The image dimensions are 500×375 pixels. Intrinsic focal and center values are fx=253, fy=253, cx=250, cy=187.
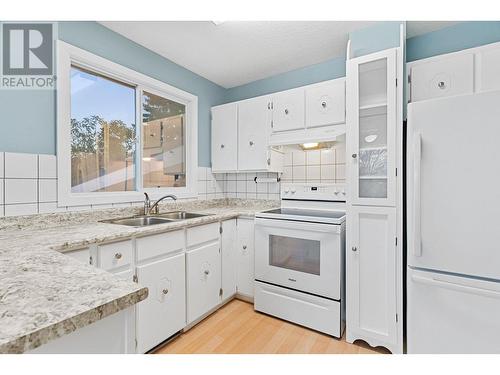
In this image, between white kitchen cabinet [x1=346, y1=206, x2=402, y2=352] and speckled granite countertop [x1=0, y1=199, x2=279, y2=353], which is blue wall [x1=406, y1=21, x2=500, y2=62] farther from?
speckled granite countertop [x1=0, y1=199, x2=279, y2=353]

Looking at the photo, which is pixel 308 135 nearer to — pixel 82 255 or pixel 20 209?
pixel 82 255

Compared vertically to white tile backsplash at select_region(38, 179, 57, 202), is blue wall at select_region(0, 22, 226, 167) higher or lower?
higher

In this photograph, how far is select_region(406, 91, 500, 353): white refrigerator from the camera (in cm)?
128

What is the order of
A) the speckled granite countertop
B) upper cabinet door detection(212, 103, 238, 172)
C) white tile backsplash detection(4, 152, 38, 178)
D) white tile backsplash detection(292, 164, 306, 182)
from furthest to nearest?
upper cabinet door detection(212, 103, 238, 172), white tile backsplash detection(292, 164, 306, 182), white tile backsplash detection(4, 152, 38, 178), the speckled granite countertop

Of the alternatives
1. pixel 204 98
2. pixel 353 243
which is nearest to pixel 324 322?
pixel 353 243

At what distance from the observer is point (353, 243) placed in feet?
5.99

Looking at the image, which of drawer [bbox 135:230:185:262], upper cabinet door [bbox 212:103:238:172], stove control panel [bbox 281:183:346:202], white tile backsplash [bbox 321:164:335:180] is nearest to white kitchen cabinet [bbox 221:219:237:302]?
drawer [bbox 135:230:185:262]

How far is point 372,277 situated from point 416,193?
69cm

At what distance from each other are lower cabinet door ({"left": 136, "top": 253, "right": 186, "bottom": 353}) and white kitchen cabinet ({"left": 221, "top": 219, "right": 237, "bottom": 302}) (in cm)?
49

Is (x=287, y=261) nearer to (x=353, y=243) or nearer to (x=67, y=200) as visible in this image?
(x=353, y=243)

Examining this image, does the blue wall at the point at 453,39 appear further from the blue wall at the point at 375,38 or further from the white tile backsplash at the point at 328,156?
the white tile backsplash at the point at 328,156

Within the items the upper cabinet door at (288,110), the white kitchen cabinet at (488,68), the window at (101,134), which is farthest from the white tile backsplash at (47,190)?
the white kitchen cabinet at (488,68)

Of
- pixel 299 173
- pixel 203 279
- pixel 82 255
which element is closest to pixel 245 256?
pixel 203 279

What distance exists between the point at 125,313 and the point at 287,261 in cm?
160
